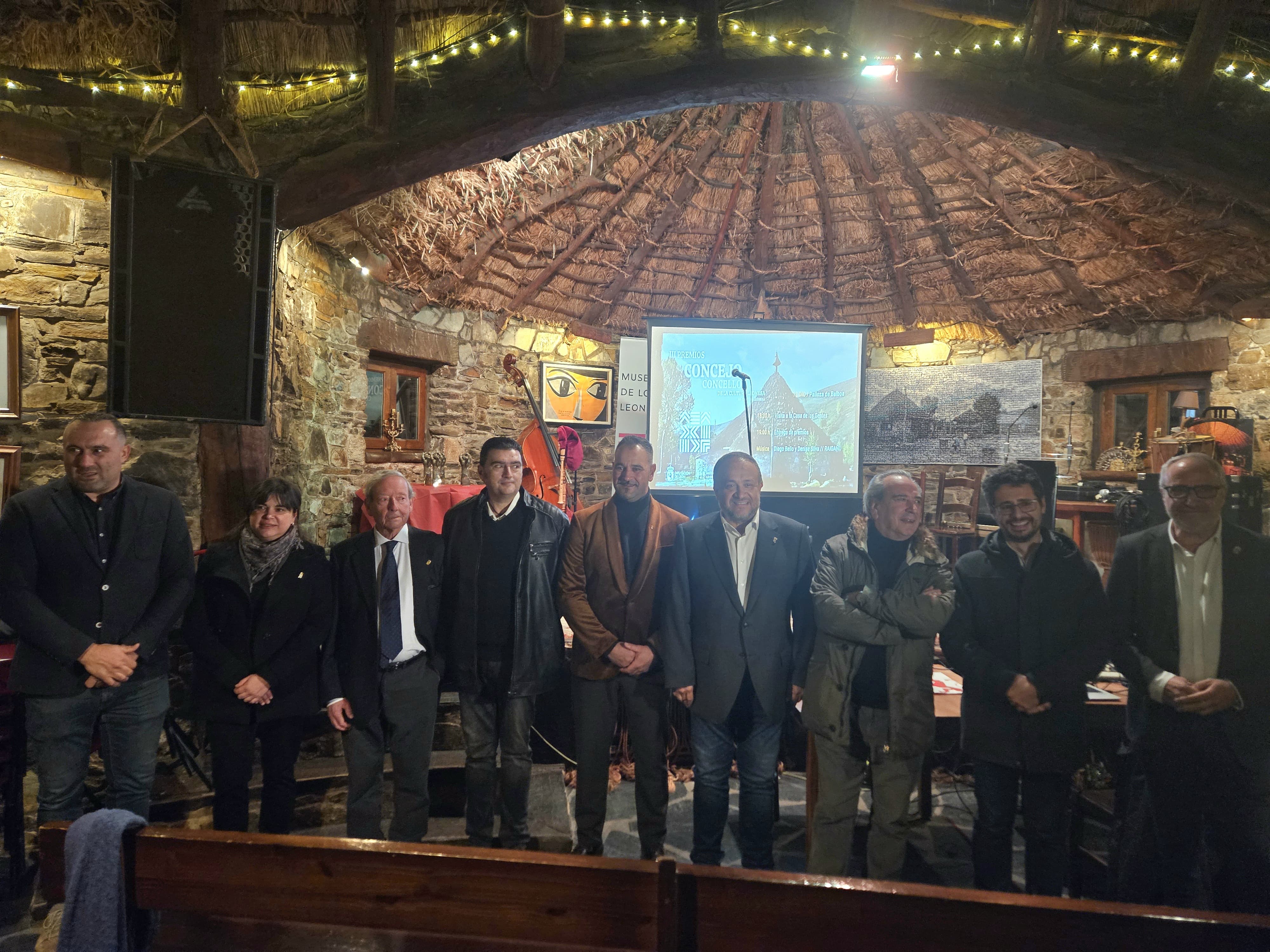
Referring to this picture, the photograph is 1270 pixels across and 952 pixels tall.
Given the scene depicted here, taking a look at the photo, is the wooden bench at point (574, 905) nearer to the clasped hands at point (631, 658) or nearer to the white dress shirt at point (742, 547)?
the clasped hands at point (631, 658)

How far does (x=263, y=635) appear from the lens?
7.41 feet

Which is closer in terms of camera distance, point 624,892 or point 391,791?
point 624,892

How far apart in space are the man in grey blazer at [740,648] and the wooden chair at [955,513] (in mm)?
3600

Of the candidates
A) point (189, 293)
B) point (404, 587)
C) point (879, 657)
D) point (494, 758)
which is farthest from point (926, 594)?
point (189, 293)

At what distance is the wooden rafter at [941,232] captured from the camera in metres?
5.05

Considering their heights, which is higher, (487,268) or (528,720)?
(487,268)

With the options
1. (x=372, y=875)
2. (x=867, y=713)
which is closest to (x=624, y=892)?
(x=372, y=875)

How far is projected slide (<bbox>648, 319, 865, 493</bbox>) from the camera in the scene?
16.7 feet

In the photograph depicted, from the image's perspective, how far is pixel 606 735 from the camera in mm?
2508

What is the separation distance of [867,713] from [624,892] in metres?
1.39

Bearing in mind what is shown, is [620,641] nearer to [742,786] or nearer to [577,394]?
[742,786]

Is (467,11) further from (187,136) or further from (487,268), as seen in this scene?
(487,268)

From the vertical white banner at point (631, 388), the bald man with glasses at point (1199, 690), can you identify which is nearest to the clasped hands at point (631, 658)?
the bald man with glasses at point (1199, 690)

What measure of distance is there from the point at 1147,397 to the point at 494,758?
19.4 feet
